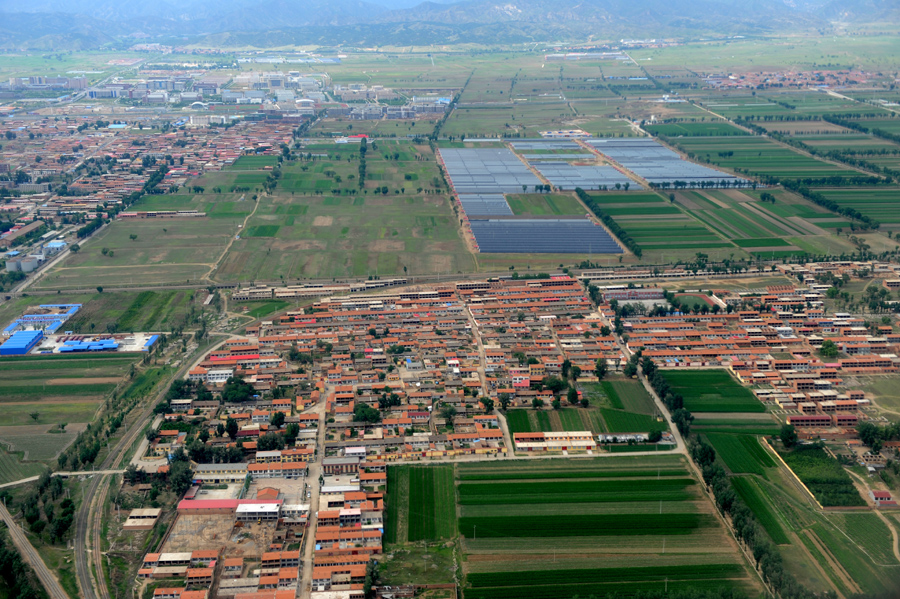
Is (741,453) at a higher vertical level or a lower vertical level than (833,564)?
higher

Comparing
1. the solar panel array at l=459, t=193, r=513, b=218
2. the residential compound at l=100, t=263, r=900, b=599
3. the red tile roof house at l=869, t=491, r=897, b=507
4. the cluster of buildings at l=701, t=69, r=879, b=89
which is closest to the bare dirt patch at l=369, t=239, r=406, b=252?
the residential compound at l=100, t=263, r=900, b=599

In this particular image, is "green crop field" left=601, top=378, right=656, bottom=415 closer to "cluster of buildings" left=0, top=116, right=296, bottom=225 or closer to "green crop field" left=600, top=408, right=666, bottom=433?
"green crop field" left=600, top=408, right=666, bottom=433

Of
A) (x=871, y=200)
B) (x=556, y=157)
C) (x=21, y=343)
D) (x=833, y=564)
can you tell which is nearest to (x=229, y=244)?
(x=21, y=343)

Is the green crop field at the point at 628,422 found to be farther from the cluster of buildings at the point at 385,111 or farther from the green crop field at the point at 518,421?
the cluster of buildings at the point at 385,111

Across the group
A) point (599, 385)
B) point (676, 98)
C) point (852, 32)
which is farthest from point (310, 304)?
point (852, 32)

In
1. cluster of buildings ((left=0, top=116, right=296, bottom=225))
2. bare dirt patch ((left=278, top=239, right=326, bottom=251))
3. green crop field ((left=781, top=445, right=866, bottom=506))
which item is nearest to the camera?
green crop field ((left=781, top=445, right=866, bottom=506))

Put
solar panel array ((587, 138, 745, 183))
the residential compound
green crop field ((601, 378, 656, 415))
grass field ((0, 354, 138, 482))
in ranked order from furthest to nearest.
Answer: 1. solar panel array ((587, 138, 745, 183))
2. green crop field ((601, 378, 656, 415))
3. grass field ((0, 354, 138, 482))
4. the residential compound

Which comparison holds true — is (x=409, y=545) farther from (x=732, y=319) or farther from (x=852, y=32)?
(x=852, y=32)

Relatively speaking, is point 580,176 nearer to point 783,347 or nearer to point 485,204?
point 485,204
